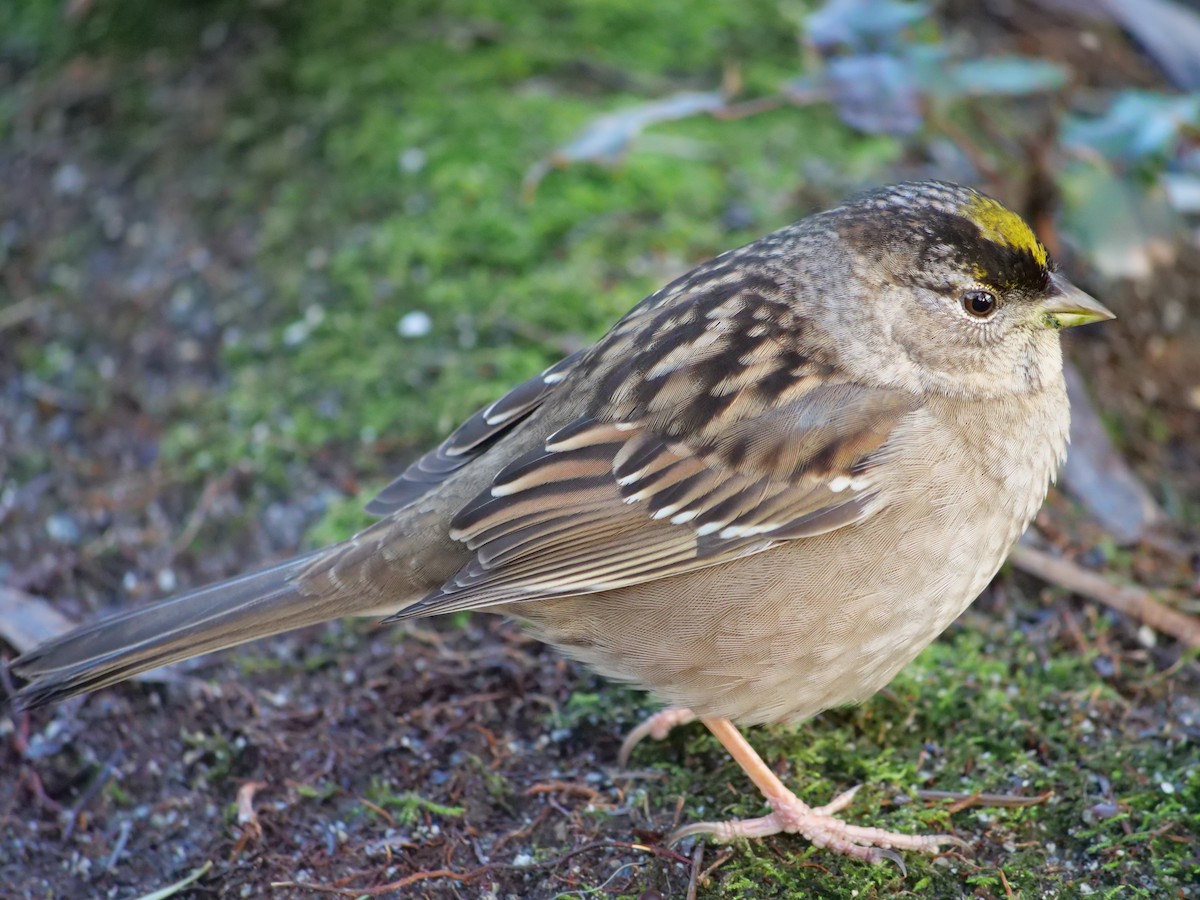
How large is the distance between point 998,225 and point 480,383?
212cm

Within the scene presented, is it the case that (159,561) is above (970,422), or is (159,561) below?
below

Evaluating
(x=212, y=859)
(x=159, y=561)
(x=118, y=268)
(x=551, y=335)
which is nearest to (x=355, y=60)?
(x=118, y=268)

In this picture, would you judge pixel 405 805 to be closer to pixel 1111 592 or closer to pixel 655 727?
pixel 655 727

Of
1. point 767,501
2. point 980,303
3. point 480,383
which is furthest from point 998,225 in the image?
point 480,383

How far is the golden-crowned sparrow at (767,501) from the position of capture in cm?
324

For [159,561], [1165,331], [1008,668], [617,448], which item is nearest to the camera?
[617,448]

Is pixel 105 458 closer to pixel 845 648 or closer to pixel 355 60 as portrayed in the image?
pixel 355 60

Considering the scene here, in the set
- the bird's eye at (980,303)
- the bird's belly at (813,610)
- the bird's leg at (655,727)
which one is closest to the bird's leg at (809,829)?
the bird's belly at (813,610)

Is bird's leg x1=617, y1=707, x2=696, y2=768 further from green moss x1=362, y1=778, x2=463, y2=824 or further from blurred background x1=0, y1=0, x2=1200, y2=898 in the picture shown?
green moss x1=362, y1=778, x2=463, y2=824

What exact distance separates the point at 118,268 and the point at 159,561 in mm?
1798

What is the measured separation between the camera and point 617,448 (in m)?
3.43

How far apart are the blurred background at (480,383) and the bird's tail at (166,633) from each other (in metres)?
0.49

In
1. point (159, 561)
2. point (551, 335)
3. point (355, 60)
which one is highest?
point (355, 60)

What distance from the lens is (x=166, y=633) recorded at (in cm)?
339
